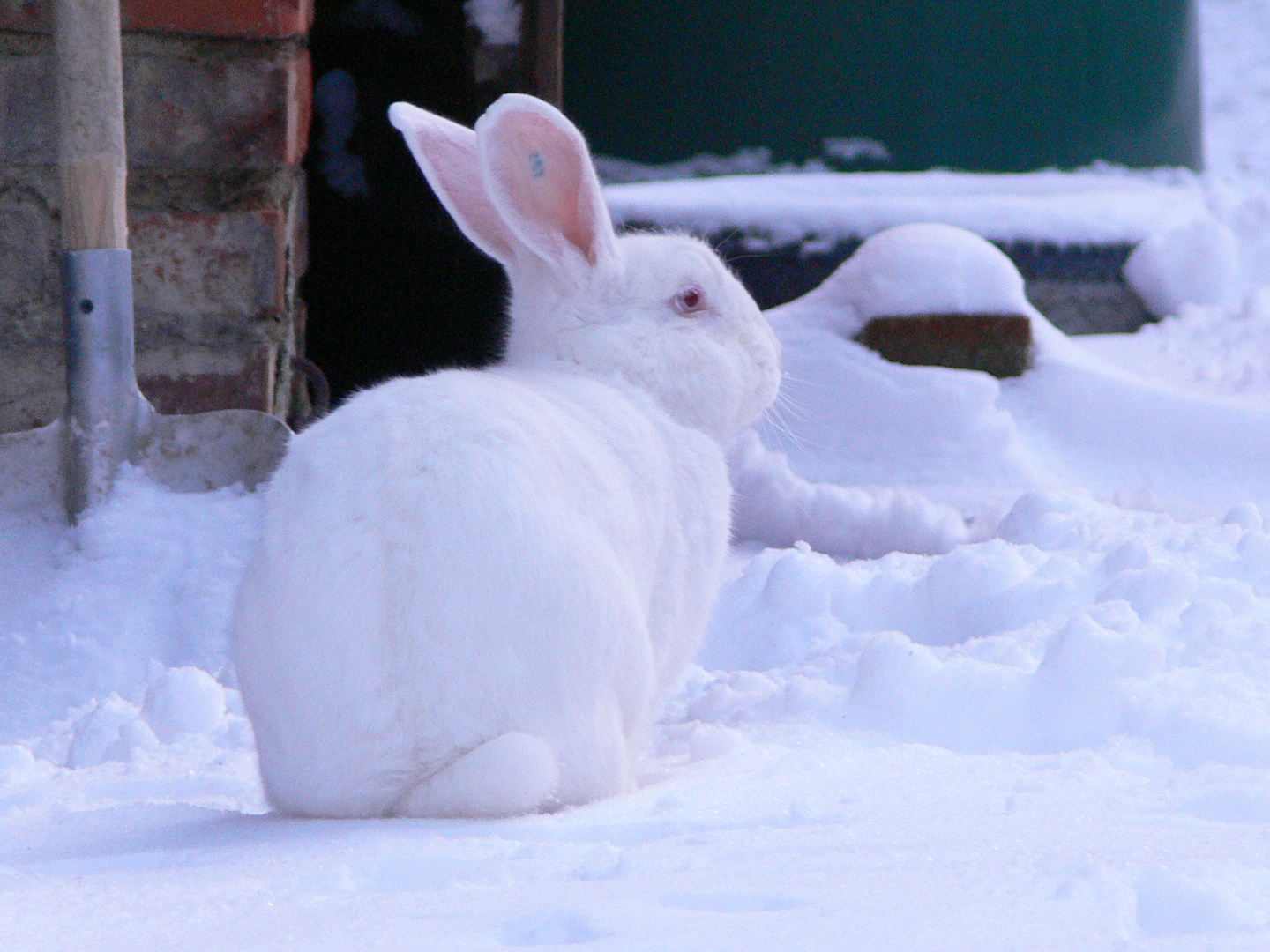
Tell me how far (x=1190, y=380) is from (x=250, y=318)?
263cm

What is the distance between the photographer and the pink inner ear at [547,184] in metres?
1.41

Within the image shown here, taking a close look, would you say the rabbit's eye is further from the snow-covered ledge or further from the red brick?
the snow-covered ledge

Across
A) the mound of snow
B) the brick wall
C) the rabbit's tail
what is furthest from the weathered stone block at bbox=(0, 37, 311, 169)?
the mound of snow

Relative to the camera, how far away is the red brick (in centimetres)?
213

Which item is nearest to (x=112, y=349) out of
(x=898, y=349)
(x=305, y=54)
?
(x=305, y=54)

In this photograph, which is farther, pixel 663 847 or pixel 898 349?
pixel 898 349

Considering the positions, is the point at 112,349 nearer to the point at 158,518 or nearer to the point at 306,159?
the point at 158,518

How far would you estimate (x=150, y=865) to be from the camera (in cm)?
102

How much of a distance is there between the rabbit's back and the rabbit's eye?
0.37m

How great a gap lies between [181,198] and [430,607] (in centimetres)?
136

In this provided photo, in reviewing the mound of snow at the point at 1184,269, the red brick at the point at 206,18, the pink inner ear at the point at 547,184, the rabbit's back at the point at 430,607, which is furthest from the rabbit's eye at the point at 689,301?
the mound of snow at the point at 1184,269

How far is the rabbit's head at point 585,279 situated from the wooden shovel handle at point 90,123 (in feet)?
1.95

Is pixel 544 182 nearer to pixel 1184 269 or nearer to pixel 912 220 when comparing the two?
pixel 912 220

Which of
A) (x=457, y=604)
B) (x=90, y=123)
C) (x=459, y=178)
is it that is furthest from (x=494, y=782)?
(x=90, y=123)
